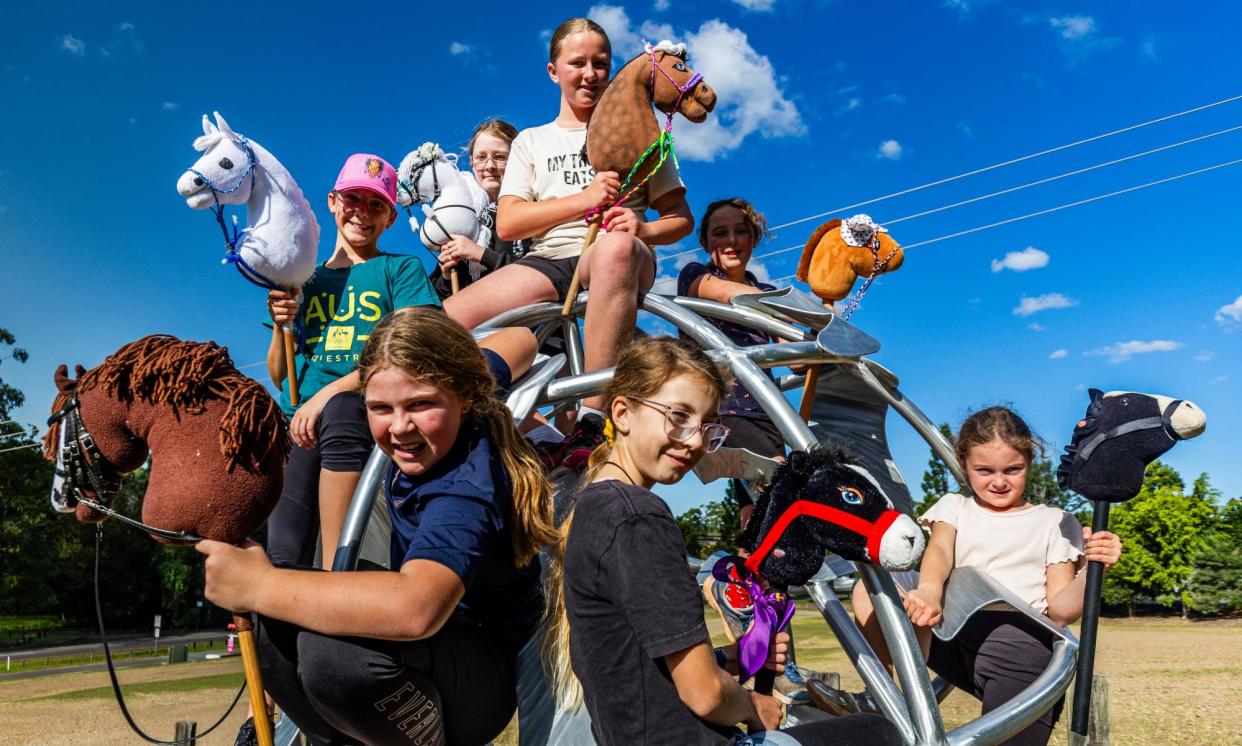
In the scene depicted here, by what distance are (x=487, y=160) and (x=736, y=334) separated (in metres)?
1.74

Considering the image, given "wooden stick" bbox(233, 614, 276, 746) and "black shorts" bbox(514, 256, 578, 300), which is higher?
"black shorts" bbox(514, 256, 578, 300)

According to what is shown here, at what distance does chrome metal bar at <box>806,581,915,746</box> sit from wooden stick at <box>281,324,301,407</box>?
6.15 feet

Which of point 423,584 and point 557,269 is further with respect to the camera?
point 557,269

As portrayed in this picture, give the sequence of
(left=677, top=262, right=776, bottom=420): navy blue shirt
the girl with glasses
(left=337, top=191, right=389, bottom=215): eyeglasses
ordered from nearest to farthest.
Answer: (left=337, top=191, right=389, bottom=215): eyeglasses, (left=677, top=262, right=776, bottom=420): navy blue shirt, the girl with glasses

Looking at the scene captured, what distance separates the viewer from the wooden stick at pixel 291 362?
312cm

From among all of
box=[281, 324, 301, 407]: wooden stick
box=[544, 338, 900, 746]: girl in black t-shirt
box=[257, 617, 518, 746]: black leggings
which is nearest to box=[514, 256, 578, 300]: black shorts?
box=[281, 324, 301, 407]: wooden stick

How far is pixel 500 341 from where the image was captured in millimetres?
3072

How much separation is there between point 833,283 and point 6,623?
46.8m

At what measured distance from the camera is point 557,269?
3451mm

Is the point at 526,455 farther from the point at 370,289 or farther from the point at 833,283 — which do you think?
the point at 833,283

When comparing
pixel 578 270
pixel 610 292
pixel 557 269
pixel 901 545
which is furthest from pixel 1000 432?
pixel 557 269

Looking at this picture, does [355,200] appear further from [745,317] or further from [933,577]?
[933,577]

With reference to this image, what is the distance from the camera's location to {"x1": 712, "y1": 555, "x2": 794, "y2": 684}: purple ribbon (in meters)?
2.16

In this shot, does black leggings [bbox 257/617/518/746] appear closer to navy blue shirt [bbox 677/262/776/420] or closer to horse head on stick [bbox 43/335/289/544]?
horse head on stick [bbox 43/335/289/544]
